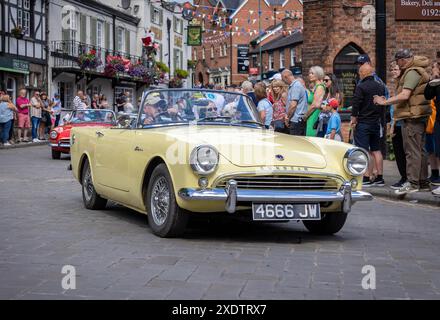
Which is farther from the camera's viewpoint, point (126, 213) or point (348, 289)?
point (126, 213)

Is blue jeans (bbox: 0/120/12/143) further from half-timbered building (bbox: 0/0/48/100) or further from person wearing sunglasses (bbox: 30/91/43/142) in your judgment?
half-timbered building (bbox: 0/0/48/100)

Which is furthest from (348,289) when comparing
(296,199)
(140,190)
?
(140,190)

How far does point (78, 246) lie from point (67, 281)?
4.87ft

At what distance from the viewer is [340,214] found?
7.02m

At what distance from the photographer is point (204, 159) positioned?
6.27 meters

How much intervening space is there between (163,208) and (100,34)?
130 feet

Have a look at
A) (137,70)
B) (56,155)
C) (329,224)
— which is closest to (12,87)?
(56,155)

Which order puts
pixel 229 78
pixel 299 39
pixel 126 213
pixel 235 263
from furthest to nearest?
1. pixel 229 78
2. pixel 299 39
3. pixel 126 213
4. pixel 235 263

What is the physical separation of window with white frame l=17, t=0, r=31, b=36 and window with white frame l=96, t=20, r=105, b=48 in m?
9.52

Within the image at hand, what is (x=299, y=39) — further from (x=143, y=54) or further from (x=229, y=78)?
(x=229, y=78)

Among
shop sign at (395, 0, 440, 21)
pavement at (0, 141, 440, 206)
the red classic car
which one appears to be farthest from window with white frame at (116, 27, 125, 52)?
pavement at (0, 141, 440, 206)

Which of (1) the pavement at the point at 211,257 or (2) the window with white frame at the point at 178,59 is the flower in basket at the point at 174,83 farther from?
(1) the pavement at the point at 211,257

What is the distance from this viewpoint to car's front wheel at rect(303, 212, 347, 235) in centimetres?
705

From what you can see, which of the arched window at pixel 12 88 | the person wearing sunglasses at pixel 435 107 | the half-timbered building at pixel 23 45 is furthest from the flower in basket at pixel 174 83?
the person wearing sunglasses at pixel 435 107
